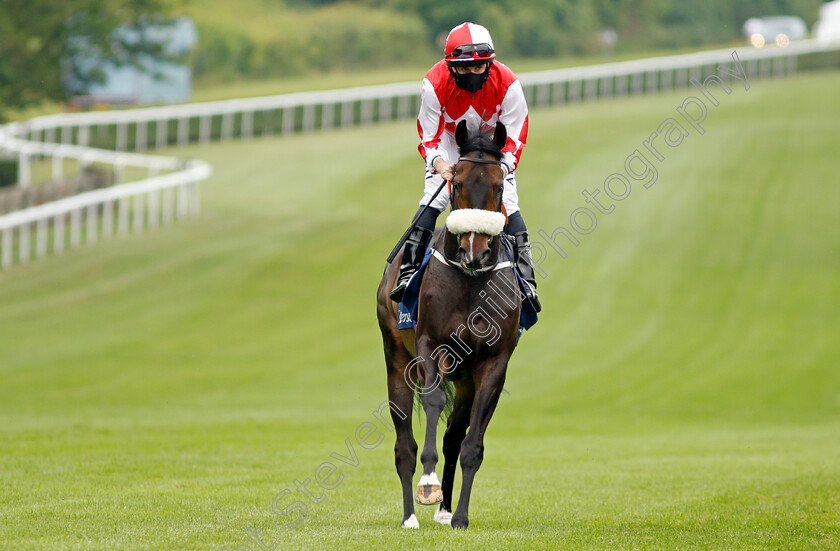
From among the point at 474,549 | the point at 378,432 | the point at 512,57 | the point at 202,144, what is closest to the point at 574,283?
the point at 378,432

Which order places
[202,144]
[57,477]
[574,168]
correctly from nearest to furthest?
[57,477] < [574,168] < [202,144]

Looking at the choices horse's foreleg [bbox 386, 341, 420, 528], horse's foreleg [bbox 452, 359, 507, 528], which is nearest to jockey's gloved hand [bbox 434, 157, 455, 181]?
horse's foreleg [bbox 452, 359, 507, 528]

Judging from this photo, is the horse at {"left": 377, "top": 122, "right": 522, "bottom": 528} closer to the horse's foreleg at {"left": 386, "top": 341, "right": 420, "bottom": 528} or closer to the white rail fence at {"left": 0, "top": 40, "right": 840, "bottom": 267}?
the horse's foreleg at {"left": 386, "top": 341, "right": 420, "bottom": 528}

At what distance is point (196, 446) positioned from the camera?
11914 millimetres

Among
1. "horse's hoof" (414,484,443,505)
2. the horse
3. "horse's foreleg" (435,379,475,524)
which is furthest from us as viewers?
"horse's foreleg" (435,379,475,524)

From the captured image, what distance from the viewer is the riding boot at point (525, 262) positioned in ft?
25.1

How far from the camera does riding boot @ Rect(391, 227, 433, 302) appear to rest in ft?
25.1

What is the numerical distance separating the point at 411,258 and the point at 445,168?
0.81 meters

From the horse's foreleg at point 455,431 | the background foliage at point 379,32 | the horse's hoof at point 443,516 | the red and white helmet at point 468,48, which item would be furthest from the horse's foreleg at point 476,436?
the background foliage at point 379,32

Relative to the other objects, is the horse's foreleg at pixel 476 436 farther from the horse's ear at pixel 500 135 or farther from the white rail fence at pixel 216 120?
the white rail fence at pixel 216 120

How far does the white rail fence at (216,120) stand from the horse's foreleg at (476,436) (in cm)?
1861

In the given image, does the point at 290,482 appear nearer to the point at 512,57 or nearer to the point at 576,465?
the point at 576,465

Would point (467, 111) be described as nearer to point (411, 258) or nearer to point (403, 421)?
point (411, 258)

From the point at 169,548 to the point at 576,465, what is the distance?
6.23m
